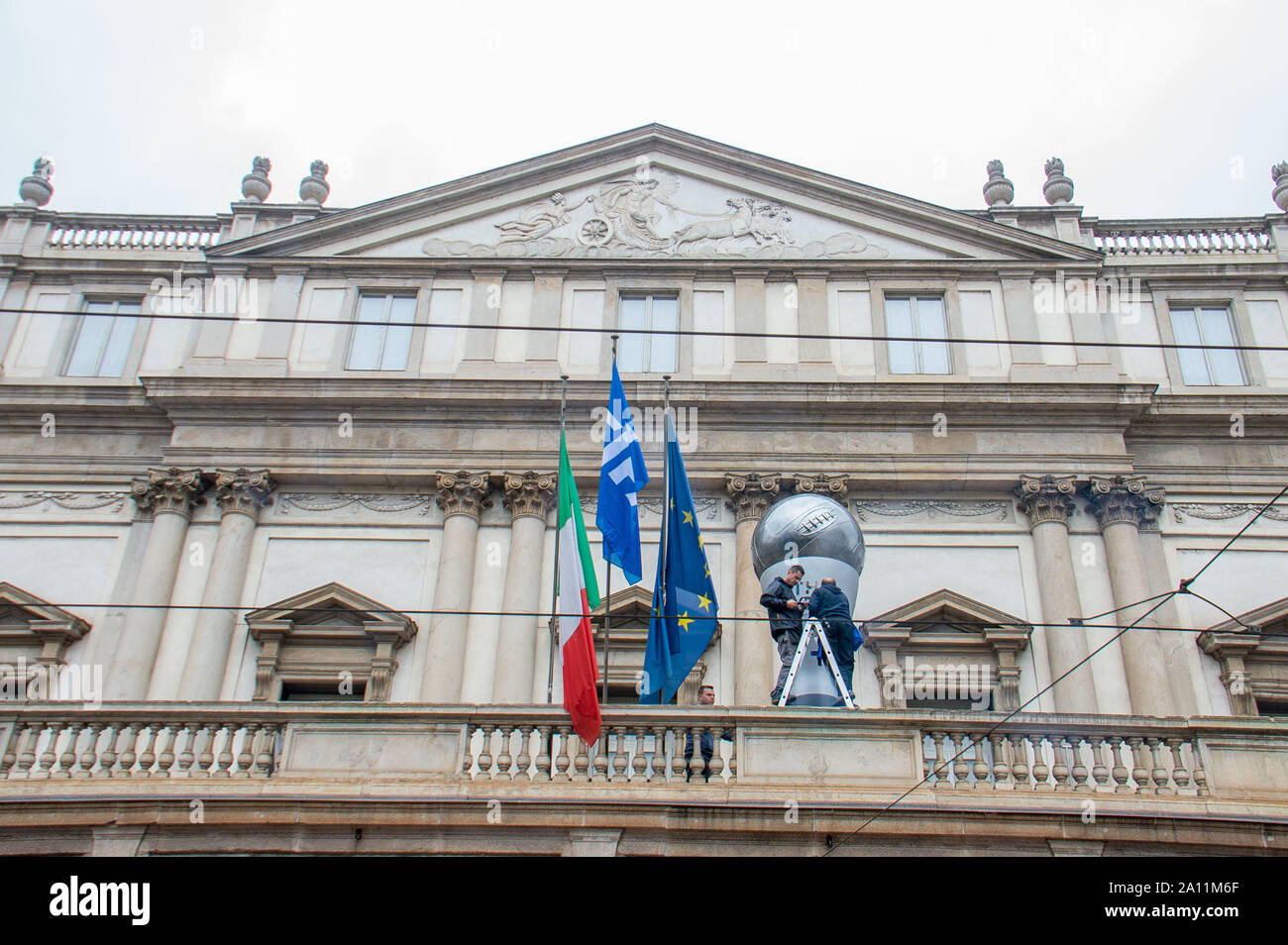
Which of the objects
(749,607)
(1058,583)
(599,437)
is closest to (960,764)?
(749,607)

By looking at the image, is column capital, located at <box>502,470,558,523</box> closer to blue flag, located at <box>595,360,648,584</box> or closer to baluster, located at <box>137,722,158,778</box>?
blue flag, located at <box>595,360,648,584</box>

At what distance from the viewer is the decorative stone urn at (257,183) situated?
25453mm

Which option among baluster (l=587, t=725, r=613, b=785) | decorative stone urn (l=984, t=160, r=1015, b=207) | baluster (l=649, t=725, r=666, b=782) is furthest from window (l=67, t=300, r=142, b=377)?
decorative stone urn (l=984, t=160, r=1015, b=207)

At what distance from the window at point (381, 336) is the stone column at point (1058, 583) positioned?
36.2 ft

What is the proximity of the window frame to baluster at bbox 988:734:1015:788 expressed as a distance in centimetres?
1684

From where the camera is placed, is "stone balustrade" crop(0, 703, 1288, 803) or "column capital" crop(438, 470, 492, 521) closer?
"stone balustrade" crop(0, 703, 1288, 803)

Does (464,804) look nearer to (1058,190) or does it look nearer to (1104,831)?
(1104,831)

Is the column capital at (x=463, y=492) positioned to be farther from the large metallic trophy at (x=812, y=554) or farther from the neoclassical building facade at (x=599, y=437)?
the large metallic trophy at (x=812, y=554)

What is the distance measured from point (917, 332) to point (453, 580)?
9.46m

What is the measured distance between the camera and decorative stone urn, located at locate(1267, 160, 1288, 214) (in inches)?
965

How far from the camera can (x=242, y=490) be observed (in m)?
20.9

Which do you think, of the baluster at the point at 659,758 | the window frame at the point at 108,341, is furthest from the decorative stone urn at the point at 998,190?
the window frame at the point at 108,341

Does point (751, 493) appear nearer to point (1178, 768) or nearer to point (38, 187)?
point (1178, 768)
